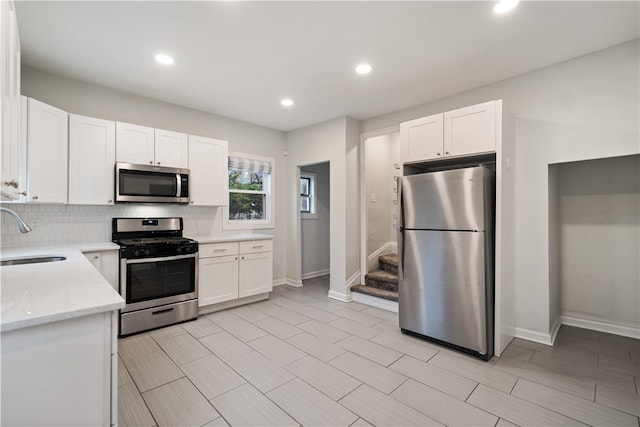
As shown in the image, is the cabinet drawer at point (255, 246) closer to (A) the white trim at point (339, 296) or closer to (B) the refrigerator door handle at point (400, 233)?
(A) the white trim at point (339, 296)

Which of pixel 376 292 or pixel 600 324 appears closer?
pixel 600 324

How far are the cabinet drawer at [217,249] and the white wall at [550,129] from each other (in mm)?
3190

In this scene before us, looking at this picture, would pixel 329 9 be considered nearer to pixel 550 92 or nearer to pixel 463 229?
pixel 463 229

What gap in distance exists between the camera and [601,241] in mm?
3076

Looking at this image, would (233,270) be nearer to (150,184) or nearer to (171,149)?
(150,184)

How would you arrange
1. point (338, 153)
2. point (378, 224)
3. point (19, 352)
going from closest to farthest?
point (19, 352)
point (338, 153)
point (378, 224)

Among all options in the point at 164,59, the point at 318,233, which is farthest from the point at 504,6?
the point at 318,233

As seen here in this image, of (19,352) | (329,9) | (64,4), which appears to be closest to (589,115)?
(329,9)

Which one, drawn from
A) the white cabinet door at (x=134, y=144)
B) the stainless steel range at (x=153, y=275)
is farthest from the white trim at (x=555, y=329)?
the white cabinet door at (x=134, y=144)

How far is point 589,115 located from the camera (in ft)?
8.66

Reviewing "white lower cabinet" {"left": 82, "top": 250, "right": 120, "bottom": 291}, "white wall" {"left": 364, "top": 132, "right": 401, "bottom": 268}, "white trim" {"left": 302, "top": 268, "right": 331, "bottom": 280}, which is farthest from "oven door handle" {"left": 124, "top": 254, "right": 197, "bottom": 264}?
"white trim" {"left": 302, "top": 268, "right": 331, "bottom": 280}

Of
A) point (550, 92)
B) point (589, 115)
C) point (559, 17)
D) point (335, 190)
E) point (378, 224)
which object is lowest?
point (378, 224)

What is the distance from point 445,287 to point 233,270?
2491 millimetres

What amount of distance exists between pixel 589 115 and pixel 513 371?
2.30m
